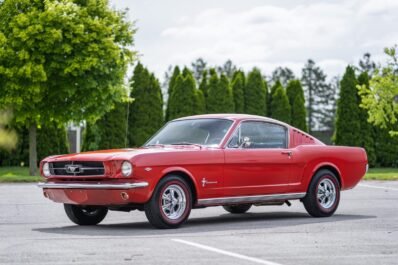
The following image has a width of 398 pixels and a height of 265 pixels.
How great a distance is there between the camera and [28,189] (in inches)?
923

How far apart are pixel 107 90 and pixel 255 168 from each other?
67.6 feet

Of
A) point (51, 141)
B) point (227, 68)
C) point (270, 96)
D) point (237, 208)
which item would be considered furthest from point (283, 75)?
point (237, 208)

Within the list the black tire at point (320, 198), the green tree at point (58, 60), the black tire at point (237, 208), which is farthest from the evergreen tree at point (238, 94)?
the black tire at point (320, 198)

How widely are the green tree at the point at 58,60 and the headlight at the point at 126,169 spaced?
19.7 m

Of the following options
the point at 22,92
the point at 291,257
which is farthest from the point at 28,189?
the point at 291,257

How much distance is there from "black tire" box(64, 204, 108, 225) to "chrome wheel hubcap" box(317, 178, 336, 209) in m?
3.56

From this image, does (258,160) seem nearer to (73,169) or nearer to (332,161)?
(332,161)

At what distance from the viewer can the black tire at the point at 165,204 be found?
1166 centimetres

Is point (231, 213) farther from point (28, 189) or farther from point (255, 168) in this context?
point (28, 189)

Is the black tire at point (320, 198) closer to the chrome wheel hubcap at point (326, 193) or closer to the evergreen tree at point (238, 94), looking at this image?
the chrome wheel hubcap at point (326, 193)

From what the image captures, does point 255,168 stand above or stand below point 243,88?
below

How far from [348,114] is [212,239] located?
114ft

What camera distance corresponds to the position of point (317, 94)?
4141 inches

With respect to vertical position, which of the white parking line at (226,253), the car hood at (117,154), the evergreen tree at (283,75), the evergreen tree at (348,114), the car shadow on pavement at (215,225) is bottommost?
the car shadow on pavement at (215,225)
